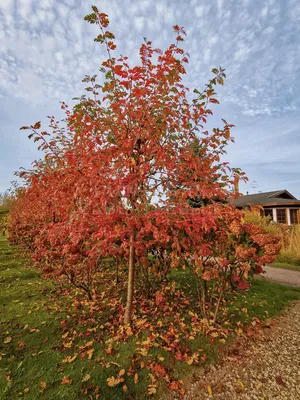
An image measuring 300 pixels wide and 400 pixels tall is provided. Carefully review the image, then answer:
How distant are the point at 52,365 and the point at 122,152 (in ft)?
10.00

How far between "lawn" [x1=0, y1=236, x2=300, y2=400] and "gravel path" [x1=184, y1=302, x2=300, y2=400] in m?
0.21

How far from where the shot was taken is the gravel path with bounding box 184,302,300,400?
2.47 metres

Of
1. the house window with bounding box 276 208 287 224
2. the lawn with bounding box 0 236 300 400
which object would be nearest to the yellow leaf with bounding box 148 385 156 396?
the lawn with bounding box 0 236 300 400

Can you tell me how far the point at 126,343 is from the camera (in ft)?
10.7

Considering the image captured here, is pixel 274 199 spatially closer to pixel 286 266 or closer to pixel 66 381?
pixel 286 266

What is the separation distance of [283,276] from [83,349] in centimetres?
673

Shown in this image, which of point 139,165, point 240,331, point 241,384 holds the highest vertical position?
point 139,165

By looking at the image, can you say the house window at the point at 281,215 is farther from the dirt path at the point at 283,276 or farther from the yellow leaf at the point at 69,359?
the yellow leaf at the point at 69,359

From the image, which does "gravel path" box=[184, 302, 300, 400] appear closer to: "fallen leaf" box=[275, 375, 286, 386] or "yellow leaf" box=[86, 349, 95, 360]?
"fallen leaf" box=[275, 375, 286, 386]

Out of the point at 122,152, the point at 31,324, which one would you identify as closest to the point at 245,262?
the point at 122,152

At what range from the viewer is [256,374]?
2.74 metres

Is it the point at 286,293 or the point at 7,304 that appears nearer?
the point at 7,304

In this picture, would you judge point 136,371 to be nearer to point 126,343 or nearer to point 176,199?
point 126,343

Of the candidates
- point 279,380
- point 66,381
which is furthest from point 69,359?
point 279,380
